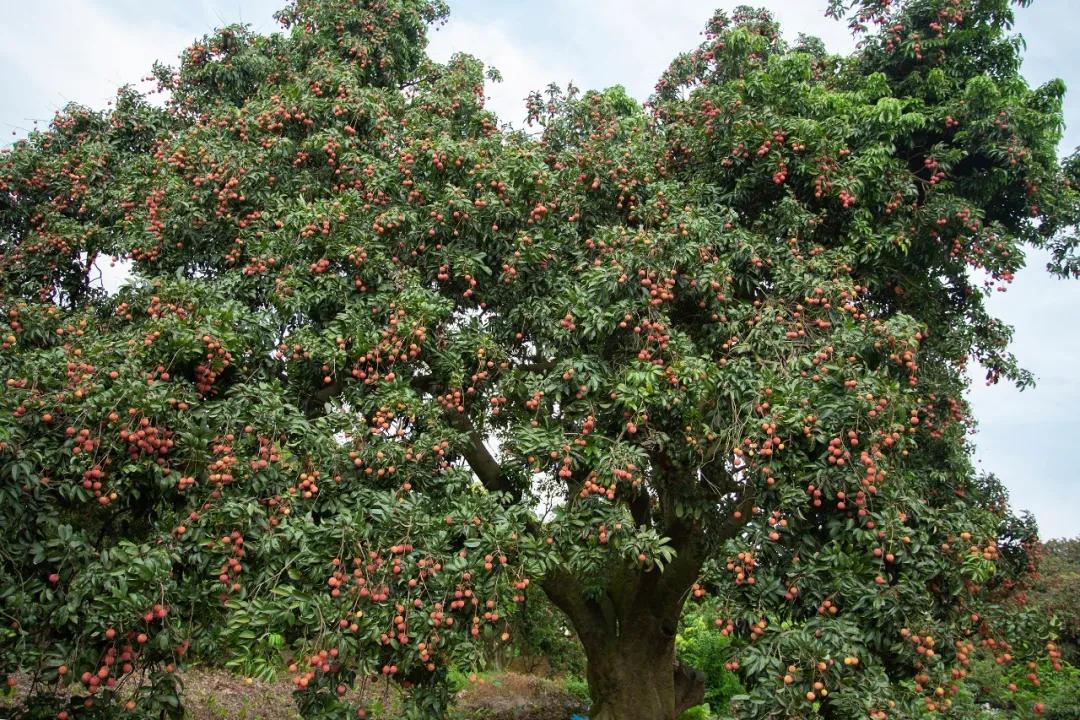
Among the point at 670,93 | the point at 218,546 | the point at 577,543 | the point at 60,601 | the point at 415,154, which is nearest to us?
the point at 60,601

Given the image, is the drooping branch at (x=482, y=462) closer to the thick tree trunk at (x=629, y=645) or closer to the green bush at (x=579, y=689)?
the thick tree trunk at (x=629, y=645)

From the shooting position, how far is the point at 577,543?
5254 mm

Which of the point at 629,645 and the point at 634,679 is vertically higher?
the point at 629,645

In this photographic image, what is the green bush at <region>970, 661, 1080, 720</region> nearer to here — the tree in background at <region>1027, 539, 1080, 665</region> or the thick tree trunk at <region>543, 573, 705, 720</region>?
the tree in background at <region>1027, 539, 1080, 665</region>

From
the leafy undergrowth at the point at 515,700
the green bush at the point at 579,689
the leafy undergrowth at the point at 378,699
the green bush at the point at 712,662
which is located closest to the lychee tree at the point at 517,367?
the leafy undergrowth at the point at 378,699

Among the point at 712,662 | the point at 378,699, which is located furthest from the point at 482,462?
the point at 712,662

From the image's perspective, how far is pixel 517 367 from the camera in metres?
6.66

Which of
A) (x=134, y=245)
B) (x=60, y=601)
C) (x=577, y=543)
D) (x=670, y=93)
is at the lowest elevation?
(x=60, y=601)

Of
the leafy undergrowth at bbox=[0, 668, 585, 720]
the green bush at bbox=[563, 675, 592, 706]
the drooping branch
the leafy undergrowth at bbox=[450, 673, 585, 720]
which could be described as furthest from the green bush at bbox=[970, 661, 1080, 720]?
the drooping branch

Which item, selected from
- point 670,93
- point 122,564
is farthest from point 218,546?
point 670,93

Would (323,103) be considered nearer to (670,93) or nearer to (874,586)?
(670,93)

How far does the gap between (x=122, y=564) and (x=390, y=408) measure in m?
1.86

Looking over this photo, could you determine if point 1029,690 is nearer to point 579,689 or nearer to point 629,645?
point 579,689

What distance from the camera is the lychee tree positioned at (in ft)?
14.6
